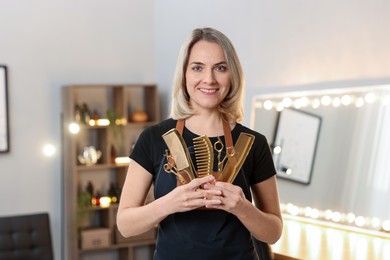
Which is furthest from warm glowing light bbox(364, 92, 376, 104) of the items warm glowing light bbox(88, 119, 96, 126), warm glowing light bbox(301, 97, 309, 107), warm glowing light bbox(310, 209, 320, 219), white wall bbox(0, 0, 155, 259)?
white wall bbox(0, 0, 155, 259)

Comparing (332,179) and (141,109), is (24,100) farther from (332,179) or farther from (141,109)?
(332,179)

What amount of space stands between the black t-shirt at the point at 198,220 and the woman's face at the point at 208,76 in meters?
0.11

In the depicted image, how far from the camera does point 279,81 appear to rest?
3.89 meters

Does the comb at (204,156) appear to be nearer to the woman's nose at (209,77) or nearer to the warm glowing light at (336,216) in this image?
the woman's nose at (209,77)

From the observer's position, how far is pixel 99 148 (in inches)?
199

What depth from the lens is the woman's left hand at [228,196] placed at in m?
1.58

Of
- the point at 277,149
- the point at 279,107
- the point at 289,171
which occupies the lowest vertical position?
the point at 289,171

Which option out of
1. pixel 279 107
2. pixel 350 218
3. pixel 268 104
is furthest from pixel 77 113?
pixel 350 218

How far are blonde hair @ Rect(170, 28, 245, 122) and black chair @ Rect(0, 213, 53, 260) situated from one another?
2889mm

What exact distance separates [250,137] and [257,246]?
0.85m

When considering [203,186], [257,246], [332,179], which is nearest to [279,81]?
[332,179]

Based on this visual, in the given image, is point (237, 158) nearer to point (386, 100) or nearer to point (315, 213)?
point (386, 100)

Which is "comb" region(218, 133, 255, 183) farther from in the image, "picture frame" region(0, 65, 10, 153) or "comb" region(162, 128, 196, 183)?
"picture frame" region(0, 65, 10, 153)

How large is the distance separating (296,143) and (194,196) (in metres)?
2.17
